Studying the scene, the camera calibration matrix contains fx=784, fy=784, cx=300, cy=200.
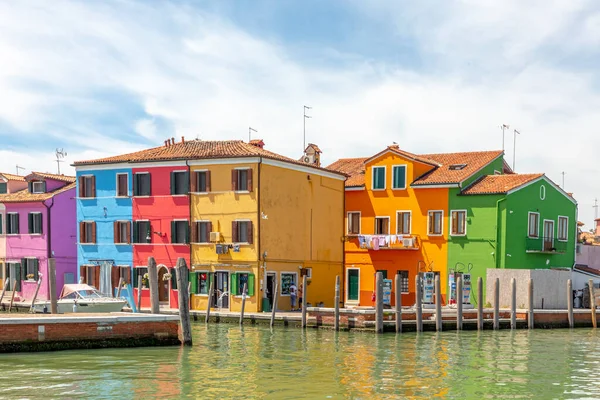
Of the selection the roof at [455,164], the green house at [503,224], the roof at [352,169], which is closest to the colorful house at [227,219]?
the roof at [352,169]

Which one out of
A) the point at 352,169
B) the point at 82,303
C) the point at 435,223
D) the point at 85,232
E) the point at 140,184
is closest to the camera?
the point at 82,303

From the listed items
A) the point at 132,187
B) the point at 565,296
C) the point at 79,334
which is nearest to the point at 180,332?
the point at 79,334

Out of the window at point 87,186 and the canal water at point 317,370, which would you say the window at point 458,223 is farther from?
the window at point 87,186

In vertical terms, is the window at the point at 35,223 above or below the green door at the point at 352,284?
above

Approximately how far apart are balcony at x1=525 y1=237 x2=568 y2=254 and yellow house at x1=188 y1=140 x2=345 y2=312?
1052 cm

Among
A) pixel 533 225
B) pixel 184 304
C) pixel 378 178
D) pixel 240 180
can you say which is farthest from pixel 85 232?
pixel 533 225

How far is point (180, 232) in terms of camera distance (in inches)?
1502

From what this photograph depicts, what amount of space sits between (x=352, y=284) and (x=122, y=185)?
13.1 m

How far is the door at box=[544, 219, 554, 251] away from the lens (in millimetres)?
39781

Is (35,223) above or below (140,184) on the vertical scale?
below

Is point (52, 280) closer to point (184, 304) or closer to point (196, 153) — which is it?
point (184, 304)

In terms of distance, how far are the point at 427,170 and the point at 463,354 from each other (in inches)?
761

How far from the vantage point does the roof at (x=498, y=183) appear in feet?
124

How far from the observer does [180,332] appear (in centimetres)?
2350
